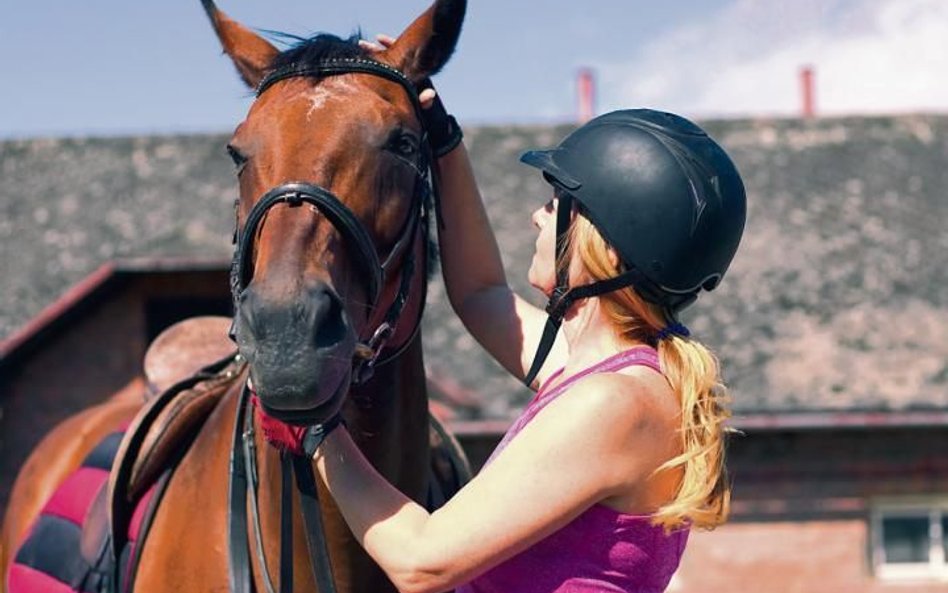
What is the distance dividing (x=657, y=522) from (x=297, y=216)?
2.81 feet

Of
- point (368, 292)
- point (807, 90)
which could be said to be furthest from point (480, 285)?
point (807, 90)

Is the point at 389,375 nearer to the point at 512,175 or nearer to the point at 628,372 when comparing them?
the point at 628,372

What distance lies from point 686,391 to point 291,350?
733mm

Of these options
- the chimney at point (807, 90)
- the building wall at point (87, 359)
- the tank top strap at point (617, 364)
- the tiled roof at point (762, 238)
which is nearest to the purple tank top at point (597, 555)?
the tank top strap at point (617, 364)

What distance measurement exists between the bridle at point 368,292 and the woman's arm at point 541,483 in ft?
1.19

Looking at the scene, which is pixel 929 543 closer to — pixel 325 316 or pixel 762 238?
pixel 762 238

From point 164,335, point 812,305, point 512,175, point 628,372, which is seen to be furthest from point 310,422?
point 512,175

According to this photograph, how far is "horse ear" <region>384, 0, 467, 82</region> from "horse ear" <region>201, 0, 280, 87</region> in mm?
272

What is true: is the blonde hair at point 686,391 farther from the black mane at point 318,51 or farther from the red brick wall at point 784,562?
the red brick wall at point 784,562

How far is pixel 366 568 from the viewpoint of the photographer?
2.91 meters

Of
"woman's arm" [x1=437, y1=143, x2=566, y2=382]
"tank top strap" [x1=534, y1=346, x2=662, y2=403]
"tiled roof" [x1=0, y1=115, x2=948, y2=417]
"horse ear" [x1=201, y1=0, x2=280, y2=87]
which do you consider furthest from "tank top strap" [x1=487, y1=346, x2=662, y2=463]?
"tiled roof" [x1=0, y1=115, x2=948, y2=417]

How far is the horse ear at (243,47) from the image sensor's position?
2.95 m

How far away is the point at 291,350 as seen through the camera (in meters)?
2.31

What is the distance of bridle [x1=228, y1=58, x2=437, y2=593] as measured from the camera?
252 cm
